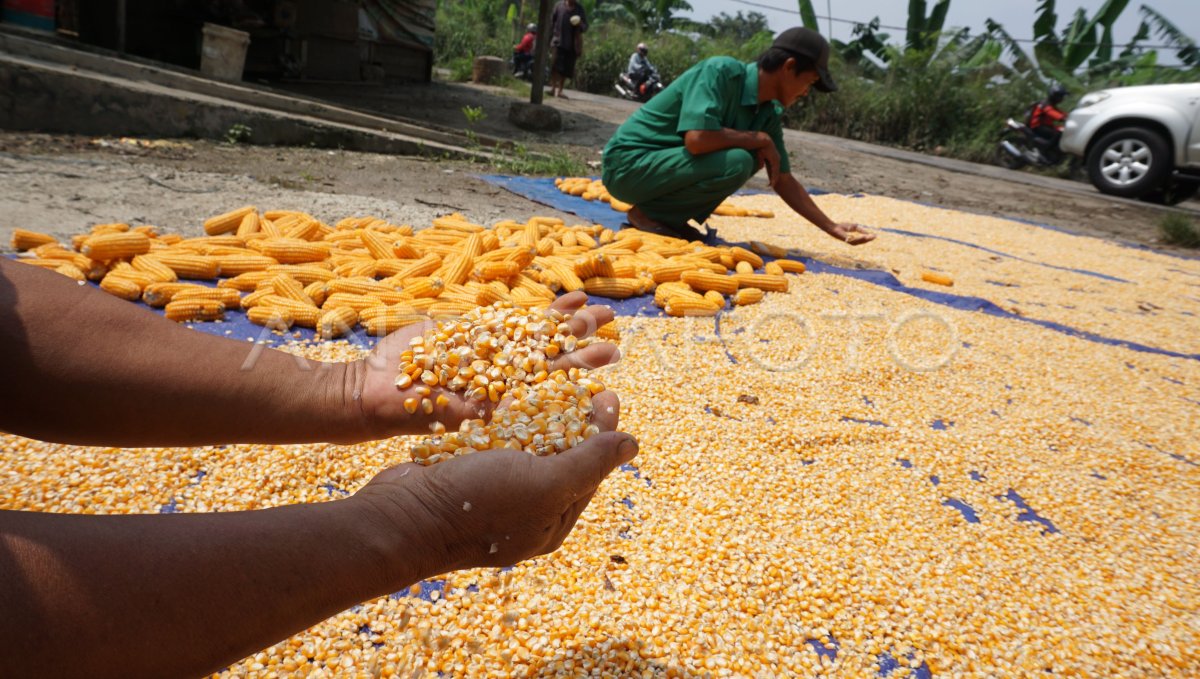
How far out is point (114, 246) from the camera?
2.93 meters

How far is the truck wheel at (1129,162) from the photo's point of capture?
9.66 m

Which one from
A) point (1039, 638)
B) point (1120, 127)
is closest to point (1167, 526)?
point (1039, 638)

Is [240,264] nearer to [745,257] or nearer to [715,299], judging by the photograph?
[715,299]

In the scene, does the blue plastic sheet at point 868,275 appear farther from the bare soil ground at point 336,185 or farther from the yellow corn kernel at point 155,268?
the yellow corn kernel at point 155,268

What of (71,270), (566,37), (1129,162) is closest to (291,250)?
(71,270)

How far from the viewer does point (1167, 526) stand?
2176 millimetres

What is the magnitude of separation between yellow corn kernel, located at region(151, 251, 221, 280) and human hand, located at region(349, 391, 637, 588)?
2359mm

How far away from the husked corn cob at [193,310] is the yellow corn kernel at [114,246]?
48 cm

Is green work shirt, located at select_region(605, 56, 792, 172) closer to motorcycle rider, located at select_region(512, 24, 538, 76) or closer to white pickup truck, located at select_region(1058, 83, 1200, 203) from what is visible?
white pickup truck, located at select_region(1058, 83, 1200, 203)

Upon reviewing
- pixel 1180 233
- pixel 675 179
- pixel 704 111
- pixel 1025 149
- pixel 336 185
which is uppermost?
pixel 1025 149

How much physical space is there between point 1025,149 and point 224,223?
15978 mm

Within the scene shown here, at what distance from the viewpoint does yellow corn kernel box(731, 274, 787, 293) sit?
3.84m

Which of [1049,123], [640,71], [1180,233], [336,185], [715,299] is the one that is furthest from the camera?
[640,71]

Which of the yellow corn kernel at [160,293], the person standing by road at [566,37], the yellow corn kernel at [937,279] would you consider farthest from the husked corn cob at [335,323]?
the person standing by road at [566,37]
